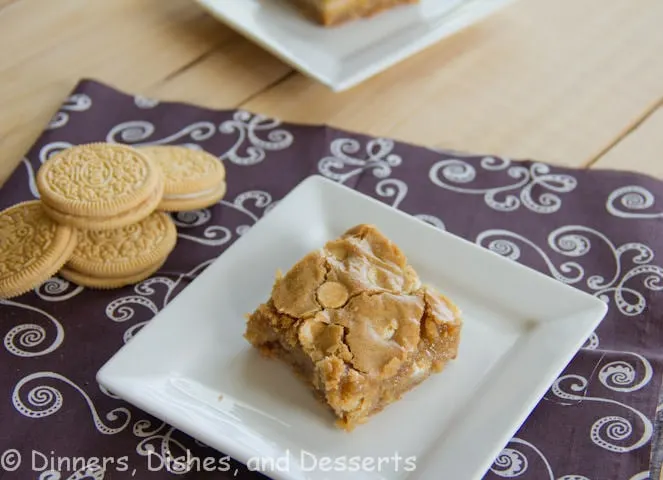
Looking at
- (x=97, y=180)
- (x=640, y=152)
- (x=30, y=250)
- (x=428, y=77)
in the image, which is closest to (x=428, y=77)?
(x=428, y=77)

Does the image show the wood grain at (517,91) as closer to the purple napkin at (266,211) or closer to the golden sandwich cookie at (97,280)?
the purple napkin at (266,211)

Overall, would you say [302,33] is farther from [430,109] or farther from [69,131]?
[69,131]

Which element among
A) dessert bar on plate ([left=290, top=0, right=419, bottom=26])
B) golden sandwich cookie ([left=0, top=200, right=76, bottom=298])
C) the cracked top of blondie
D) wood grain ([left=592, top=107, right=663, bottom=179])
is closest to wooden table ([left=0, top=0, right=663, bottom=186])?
wood grain ([left=592, top=107, right=663, bottom=179])

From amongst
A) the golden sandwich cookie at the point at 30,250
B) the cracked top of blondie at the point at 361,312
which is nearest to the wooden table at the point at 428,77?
the golden sandwich cookie at the point at 30,250

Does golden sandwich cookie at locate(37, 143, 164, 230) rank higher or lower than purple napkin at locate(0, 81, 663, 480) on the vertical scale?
higher

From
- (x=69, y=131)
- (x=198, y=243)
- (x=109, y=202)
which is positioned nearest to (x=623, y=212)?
(x=198, y=243)

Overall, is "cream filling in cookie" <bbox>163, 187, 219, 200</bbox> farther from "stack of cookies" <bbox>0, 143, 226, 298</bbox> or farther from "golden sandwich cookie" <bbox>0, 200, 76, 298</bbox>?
"golden sandwich cookie" <bbox>0, 200, 76, 298</bbox>

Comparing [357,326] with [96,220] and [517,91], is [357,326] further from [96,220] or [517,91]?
[517,91]
